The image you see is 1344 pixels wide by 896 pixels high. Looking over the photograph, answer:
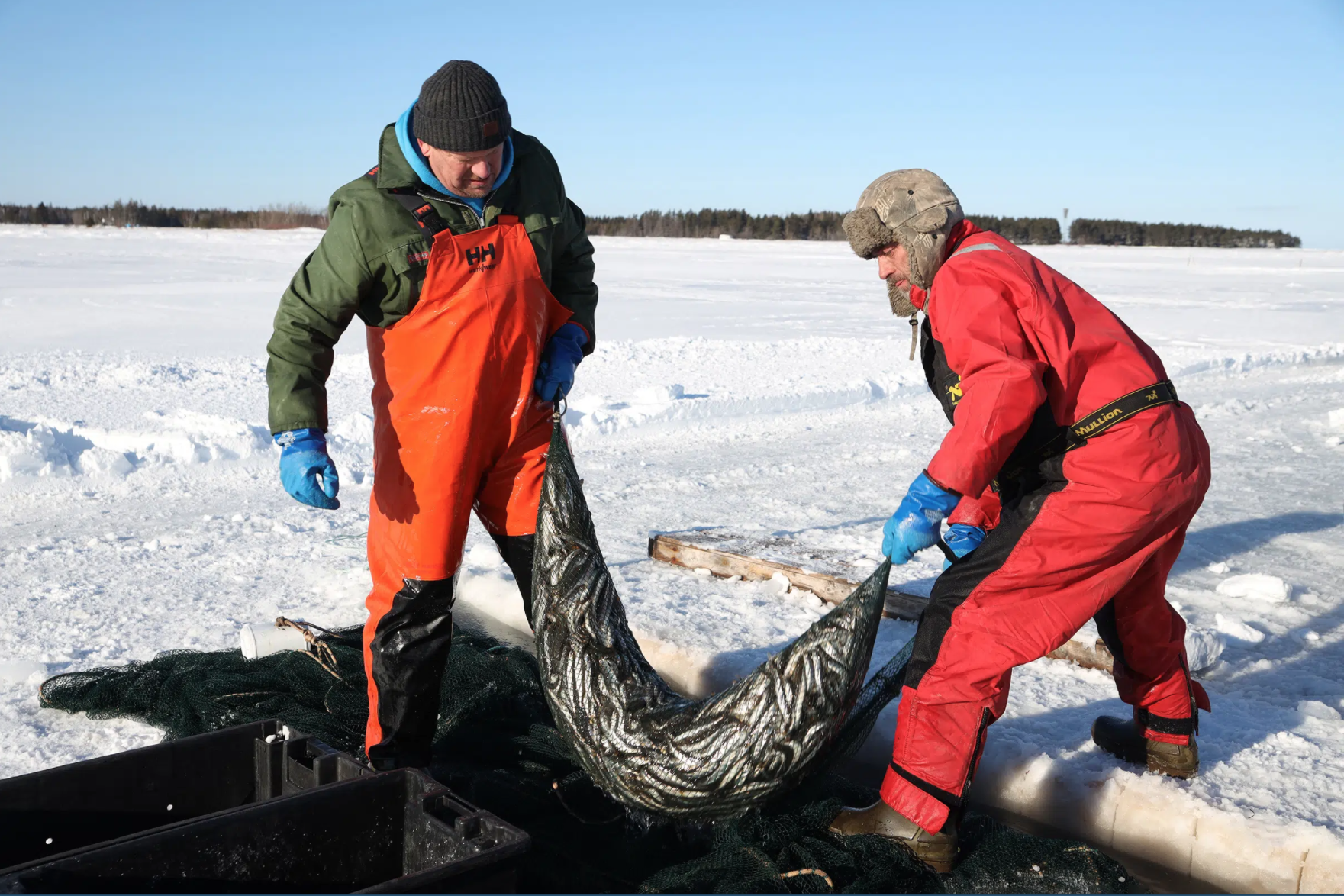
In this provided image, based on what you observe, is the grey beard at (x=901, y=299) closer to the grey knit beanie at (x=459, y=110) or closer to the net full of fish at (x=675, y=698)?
the net full of fish at (x=675, y=698)

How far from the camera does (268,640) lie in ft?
12.8

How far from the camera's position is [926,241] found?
8.79 feet

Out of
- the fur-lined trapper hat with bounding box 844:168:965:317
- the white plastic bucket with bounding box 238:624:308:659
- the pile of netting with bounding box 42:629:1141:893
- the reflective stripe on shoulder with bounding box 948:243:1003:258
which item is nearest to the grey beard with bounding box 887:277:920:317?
the fur-lined trapper hat with bounding box 844:168:965:317

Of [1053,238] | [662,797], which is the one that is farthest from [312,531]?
[1053,238]

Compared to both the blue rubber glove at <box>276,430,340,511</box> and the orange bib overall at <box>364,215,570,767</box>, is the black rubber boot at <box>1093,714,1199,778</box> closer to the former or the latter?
the orange bib overall at <box>364,215,570,767</box>

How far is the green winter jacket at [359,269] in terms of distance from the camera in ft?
9.02

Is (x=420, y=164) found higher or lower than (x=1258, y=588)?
higher

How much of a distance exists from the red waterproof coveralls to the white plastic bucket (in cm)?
232

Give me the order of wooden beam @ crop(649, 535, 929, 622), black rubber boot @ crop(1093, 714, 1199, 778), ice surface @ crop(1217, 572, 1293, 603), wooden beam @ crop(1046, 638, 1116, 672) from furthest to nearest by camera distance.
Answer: ice surface @ crop(1217, 572, 1293, 603), wooden beam @ crop(649, 535, 929, 622), wooden beam @ crop(1046, 638, 1116, 672), black rubber boot @ crop(1093, 714, 1199, 778)

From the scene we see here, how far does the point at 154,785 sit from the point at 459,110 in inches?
72.0

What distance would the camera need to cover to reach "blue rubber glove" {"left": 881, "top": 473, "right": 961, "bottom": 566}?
8.29ft

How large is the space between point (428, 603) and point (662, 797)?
834mm

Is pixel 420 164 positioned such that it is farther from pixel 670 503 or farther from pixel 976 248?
pixel 670 503

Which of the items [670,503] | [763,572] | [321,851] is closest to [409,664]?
[321,851]
